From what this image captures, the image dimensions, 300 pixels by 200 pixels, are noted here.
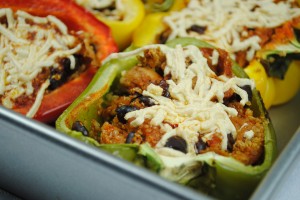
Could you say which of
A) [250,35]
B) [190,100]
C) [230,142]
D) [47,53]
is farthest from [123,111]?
[250,35]

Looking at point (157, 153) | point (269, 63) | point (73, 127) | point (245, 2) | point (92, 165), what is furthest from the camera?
point (245, 2)

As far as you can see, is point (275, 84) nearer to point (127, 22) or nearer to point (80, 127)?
point (127, 22)

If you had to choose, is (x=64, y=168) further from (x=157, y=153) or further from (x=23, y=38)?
(x=23, y=38)

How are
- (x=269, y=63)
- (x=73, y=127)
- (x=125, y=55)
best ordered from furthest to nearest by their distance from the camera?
(x=269, y=63) < (x=125, y=55) < (x=73, y=127)

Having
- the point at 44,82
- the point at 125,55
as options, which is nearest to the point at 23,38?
the point at 44,82

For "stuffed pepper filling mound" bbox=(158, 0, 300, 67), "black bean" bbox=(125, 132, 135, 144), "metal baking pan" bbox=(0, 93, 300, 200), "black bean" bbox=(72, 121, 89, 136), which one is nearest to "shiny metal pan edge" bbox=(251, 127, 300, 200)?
"metal baking pan" bbox=(0, 93, 300, 200)

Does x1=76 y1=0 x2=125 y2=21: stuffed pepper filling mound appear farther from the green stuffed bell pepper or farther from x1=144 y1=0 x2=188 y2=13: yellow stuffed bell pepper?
the green stuffed bell pepper
